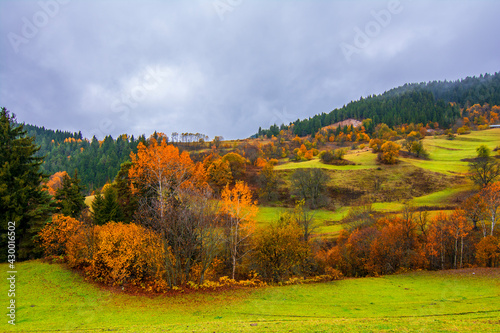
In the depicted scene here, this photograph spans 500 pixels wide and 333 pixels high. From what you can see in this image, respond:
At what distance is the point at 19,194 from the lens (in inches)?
1286

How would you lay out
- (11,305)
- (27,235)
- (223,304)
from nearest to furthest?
(11,305) < (223,304) < (27,235)

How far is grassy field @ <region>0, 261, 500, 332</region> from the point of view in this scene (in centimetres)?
1466

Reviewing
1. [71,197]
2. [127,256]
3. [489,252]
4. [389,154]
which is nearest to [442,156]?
[389,154]

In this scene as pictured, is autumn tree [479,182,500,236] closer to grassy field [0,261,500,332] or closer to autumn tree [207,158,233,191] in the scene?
grassy field [0,261,500,332]

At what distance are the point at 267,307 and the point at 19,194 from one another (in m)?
34.3

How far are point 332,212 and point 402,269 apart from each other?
34661 millimetres

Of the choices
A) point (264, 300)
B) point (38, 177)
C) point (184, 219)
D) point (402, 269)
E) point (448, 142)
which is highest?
point (448, 142)

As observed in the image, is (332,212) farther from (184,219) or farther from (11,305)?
(11,305)

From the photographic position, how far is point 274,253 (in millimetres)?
33344

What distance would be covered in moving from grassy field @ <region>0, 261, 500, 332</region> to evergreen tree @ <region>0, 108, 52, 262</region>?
3.96 metres

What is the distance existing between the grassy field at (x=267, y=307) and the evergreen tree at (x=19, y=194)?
156 inches

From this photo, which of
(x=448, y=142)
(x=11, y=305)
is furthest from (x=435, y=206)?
(x=448, y=142)

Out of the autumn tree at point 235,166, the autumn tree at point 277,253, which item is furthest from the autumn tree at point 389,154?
the autumn tree at point 277,253

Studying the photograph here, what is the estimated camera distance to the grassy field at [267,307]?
48.1 ft
